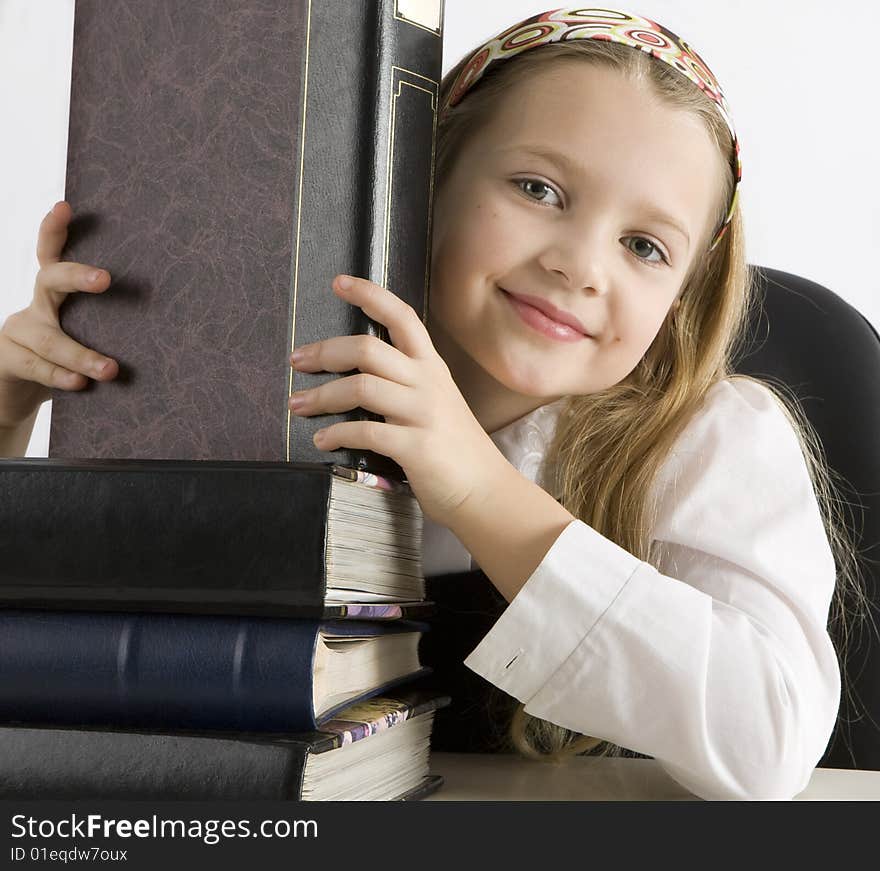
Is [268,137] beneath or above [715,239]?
beneath

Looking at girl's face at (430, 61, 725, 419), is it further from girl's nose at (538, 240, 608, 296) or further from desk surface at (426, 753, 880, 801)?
desk surface at (426, 753, 880, 801)

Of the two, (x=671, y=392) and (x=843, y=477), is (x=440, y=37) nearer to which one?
(x=671, y=392)

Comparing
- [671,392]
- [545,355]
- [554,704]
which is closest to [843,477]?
[671,392]

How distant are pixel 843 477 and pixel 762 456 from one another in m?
0.30

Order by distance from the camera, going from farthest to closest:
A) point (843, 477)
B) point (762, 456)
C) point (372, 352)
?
point (843, 477), point (762, 456), point (372, 352)

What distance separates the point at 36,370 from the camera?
72 centimetres

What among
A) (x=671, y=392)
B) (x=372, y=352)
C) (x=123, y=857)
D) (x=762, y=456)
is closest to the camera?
(x=123, y=857)

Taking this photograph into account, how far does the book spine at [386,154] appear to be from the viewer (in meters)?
0.61

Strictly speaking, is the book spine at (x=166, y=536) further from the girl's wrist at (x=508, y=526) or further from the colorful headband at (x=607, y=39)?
the colorful headband at (x=607, y=39)

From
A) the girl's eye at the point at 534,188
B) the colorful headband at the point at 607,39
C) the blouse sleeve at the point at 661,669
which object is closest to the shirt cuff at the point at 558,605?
the blouse sleeve at the point at 661,669

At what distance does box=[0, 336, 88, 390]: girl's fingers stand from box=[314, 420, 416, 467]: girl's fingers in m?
0.17

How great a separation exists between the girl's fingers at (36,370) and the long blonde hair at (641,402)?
1.04 ft

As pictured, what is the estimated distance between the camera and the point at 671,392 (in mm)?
933

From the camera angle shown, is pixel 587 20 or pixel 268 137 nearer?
pixel 268 137
